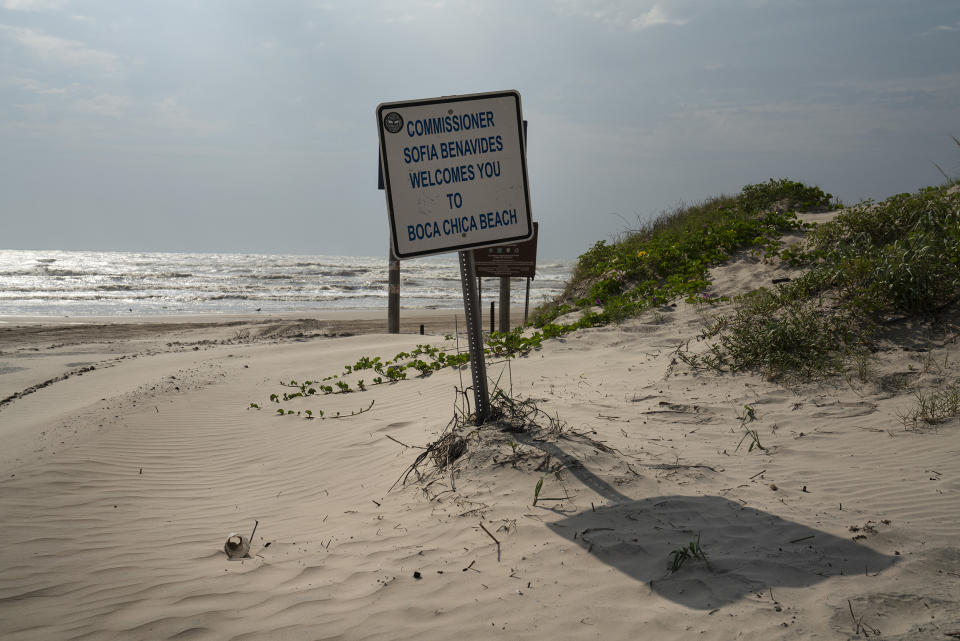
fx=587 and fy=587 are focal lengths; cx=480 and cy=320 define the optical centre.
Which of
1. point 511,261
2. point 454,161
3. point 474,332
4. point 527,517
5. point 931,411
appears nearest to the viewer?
point 527,517

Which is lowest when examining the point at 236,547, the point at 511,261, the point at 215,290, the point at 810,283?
the point at 236,547

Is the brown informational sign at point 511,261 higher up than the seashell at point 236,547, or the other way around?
the brown informational sign at point 511,261

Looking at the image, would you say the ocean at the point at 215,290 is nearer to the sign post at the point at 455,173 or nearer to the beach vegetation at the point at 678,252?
the beach vegetation at the point at 678,252

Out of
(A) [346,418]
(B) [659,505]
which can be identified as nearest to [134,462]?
(A) [346,418]

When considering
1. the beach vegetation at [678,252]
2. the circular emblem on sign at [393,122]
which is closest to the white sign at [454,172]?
the circular emblem on sign at [393,122]

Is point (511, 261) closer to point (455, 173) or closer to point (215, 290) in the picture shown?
point (455, 173)

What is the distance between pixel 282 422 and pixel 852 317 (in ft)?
19.3

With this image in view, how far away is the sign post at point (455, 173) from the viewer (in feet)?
11.9

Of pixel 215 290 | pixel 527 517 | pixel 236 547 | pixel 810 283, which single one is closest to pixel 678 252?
pixel 810 283

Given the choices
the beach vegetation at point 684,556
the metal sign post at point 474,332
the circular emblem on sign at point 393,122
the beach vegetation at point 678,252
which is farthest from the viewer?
the beach vegetation at point 678,252

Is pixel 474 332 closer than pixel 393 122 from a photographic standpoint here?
No

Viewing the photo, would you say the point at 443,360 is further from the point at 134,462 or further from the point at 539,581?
the point at 539,581

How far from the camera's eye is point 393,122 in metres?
3.60

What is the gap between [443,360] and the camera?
779cm
